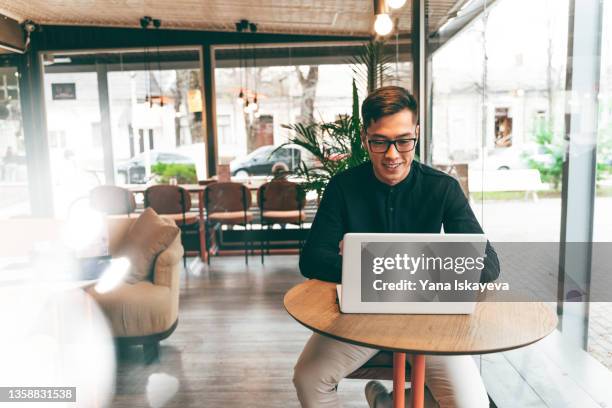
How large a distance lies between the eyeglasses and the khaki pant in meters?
0.71

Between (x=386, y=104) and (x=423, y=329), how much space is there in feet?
2.69

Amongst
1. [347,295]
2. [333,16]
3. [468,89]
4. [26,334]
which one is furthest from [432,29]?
[26,334]

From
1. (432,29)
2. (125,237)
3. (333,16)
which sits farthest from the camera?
(333,16)

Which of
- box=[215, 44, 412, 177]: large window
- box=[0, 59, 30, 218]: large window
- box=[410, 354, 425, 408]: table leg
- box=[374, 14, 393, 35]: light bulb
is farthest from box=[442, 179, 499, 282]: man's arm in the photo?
box=[0, 59, 30, 218]: large window

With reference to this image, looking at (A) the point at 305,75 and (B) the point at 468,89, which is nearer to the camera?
(B) the point at 468,89

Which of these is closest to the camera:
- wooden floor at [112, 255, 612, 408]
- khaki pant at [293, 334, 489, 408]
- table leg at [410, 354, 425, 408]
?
table leg at [410, 354, 425, 408]

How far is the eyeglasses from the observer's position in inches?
68.7

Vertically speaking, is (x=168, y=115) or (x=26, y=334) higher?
(x=168, y=115)

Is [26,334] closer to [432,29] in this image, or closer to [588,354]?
[588,354]

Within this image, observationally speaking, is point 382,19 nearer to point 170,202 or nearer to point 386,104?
point 386,104

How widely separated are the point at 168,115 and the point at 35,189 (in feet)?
7.59

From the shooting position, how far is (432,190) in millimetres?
1885

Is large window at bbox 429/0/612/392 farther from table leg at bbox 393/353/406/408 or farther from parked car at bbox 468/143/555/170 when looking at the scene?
table leg at bbox 393/353/406/408

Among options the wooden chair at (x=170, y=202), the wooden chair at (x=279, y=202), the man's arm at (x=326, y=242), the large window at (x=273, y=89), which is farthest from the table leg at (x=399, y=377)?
the large window at (x=273, y=89)
